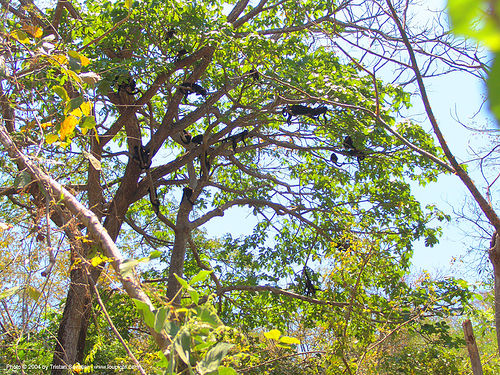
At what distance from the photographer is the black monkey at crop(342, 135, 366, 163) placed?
205 inches

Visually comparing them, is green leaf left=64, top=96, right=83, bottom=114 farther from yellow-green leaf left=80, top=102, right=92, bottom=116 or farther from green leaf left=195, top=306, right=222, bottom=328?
green leaf left=195, top=306, right=222, bottom=328

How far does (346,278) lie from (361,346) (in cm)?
54

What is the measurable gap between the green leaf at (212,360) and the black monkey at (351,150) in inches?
176

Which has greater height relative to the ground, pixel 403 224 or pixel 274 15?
pixel 274 15

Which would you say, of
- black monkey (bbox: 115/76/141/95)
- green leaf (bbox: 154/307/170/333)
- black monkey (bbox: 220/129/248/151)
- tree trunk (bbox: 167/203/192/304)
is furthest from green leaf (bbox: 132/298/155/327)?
black monkey (bbox: 220/129/248/151)

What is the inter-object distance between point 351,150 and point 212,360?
467cm

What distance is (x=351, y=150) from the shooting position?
5.37 m

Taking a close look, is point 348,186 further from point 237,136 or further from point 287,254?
point 237,136

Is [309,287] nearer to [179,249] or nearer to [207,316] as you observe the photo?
[179,249]

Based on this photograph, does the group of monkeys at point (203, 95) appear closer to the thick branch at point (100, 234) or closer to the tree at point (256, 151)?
the tree at point (256, 151)

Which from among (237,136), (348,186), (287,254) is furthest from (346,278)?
(348,186)

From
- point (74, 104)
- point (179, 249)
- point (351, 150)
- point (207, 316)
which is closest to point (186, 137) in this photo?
point (179, 249)

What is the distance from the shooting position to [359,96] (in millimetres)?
4602

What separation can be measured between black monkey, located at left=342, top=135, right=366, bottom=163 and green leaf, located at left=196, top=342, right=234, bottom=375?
446 cm
